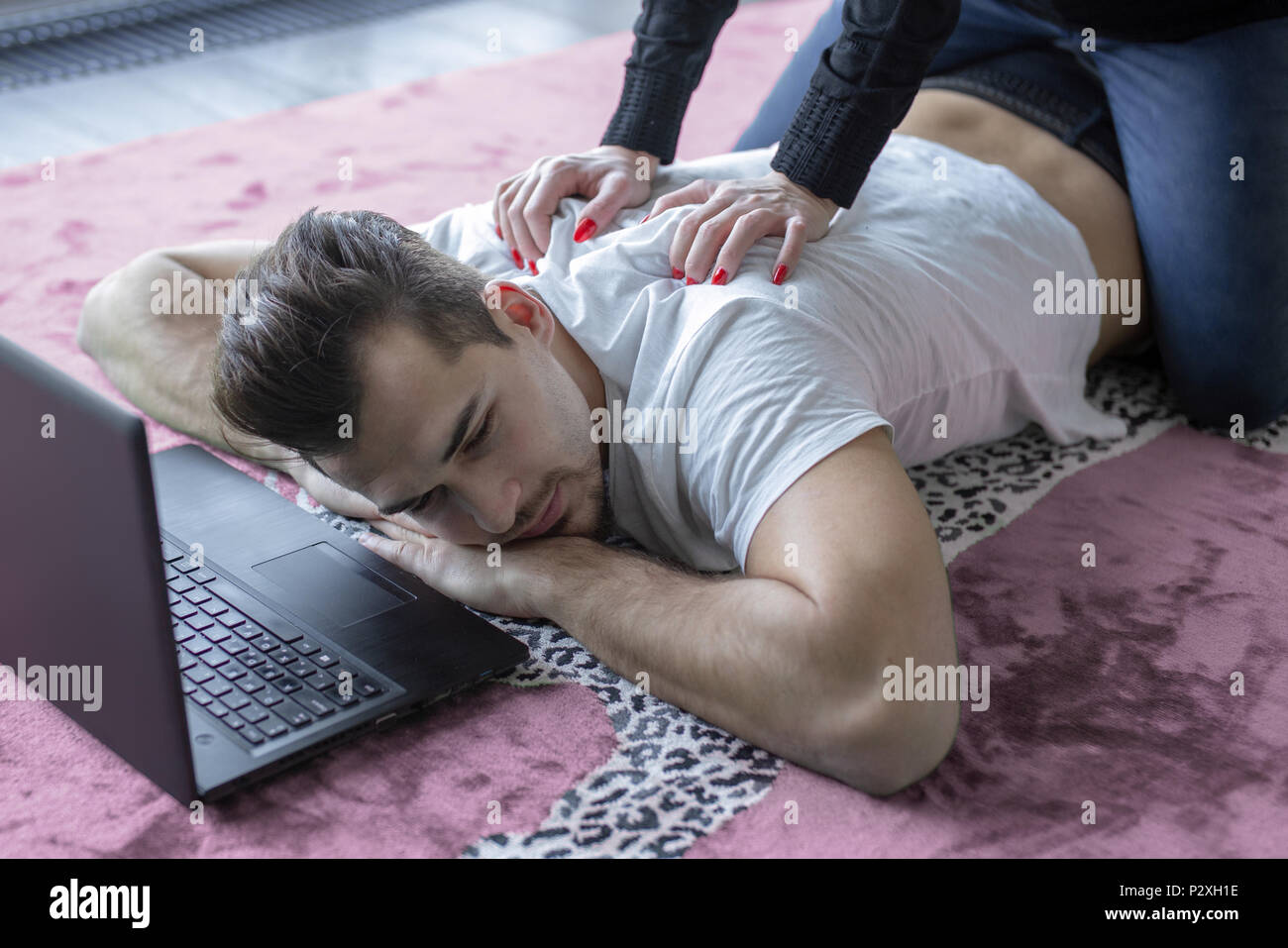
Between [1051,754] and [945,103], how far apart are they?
957mm

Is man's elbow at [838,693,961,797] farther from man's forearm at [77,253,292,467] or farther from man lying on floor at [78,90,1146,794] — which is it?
man's forearm at [77,253,292,467]

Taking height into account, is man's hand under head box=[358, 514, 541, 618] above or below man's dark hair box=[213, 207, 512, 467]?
below

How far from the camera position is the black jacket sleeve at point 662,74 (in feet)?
4.99

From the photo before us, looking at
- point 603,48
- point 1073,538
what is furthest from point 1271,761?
point 603,48

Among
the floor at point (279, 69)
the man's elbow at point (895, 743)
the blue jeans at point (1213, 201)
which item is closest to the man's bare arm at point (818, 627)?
the man's elbow at point (895, 743)

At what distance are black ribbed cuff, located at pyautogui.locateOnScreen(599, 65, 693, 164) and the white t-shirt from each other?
4cm

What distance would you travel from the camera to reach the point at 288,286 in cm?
106

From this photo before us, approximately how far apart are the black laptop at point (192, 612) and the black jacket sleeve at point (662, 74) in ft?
1.96

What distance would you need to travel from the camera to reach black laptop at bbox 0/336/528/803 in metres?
0.79

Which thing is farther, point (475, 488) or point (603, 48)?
point (603, 48)

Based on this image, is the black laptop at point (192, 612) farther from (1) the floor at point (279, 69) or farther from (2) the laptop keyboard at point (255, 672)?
(1) the floor at point (279, 69)

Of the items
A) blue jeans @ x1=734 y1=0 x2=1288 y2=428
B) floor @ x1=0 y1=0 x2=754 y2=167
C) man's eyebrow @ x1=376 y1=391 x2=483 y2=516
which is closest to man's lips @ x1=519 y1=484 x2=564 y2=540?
man's eyebrow @ x1=376 y1=391 x2=483 y2=516
